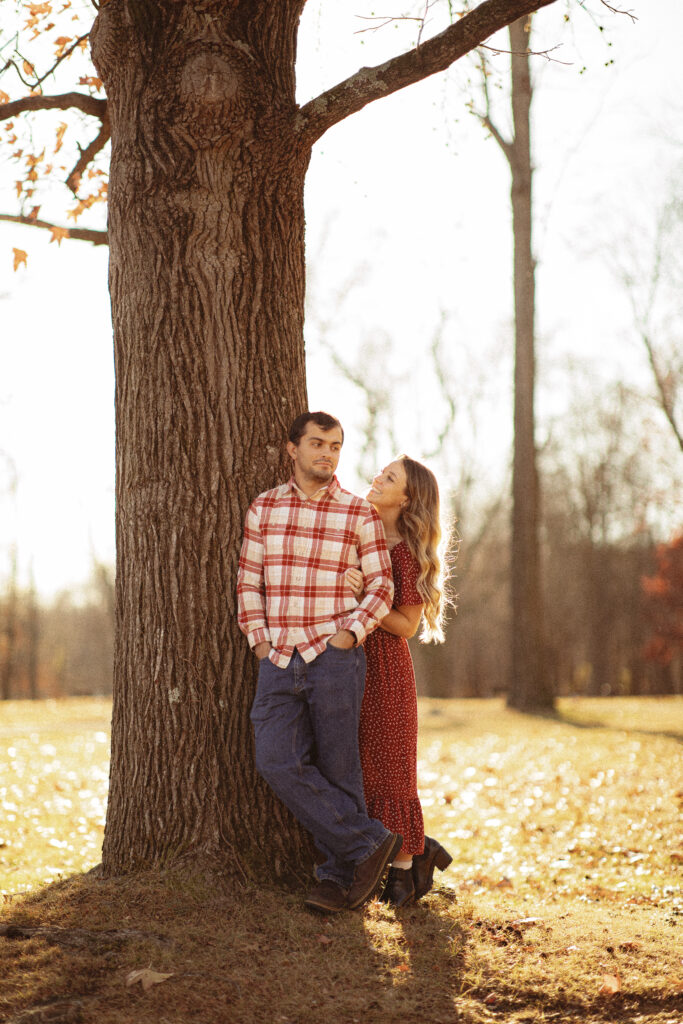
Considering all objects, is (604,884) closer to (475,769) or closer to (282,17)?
(475,769)

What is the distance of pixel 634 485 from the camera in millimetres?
35844

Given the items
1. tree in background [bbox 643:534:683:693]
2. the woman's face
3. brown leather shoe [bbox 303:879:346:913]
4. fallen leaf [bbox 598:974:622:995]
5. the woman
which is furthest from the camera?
tree in background [bbox 643:534:683:693]

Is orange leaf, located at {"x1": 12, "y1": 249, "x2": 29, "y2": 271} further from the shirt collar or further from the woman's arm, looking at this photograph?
the woman's arm

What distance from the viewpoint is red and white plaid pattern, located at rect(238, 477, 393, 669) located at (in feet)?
13.4

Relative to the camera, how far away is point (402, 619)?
4398 mm

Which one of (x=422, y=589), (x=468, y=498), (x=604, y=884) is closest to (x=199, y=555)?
(x=422, y=589)

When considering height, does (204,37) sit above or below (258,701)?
above

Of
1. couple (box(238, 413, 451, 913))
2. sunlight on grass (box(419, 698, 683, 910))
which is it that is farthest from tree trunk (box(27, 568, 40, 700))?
couple (box(238, 413, 451, 913))

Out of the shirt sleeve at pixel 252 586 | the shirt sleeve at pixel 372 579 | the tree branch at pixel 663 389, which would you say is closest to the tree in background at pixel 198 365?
the shirt sleeve at pixel 252 586

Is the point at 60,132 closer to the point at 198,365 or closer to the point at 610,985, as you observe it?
the point at 198,365

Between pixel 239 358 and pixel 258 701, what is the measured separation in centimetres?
165

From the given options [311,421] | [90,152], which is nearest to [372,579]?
[311,421]

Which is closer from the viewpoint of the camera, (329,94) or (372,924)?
(372,924)

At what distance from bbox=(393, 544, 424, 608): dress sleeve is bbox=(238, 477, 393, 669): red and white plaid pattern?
0.65 ft
